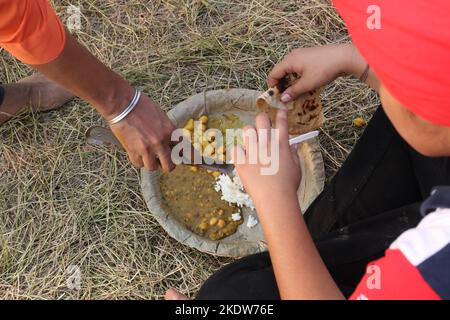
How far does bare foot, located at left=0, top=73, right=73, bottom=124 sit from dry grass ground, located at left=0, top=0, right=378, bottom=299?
0.03m

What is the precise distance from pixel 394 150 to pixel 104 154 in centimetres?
88

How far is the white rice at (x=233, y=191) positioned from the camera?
4.27ft

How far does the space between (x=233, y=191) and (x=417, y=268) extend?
2.35ft

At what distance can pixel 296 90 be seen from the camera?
1146mm

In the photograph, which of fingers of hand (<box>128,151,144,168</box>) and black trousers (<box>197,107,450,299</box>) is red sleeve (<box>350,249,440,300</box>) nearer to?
black trousers (<box>197,107,450,299</box>)

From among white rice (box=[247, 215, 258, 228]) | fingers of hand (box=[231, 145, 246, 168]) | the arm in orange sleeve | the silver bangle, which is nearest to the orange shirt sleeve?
the arm in orange sleeve

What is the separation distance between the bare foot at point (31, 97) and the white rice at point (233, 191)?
0.62 m

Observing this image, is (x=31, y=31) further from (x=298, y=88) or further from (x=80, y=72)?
(x=298, y=88)

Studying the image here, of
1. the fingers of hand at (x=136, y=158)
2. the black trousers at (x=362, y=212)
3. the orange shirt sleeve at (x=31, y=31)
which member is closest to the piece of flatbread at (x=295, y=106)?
the black trousers at (x=362, y=212)

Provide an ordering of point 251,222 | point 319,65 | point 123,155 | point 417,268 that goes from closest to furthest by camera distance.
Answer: point 417,268 < point 319,65 < point 251,222 < point 123,155

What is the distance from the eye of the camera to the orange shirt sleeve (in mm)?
914

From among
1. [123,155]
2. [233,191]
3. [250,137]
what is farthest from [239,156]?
[123,155]

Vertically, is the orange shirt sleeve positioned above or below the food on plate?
above

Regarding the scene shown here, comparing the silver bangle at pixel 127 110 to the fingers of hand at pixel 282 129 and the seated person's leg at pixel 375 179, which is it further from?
the seated person's leg at pixel 375 179
